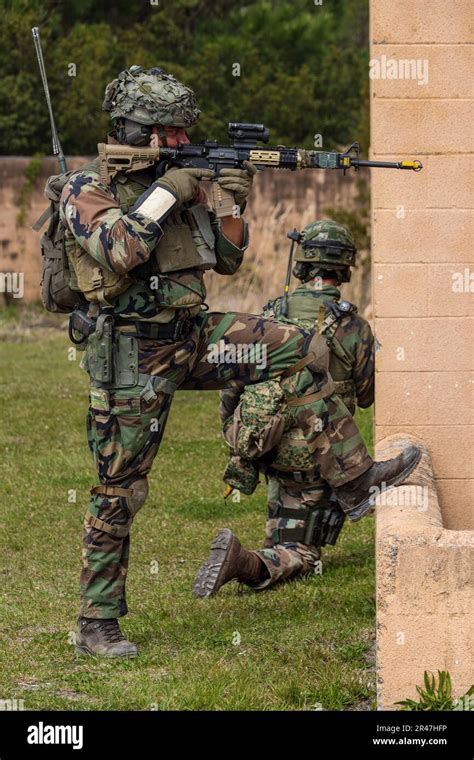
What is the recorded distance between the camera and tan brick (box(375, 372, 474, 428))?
671cm

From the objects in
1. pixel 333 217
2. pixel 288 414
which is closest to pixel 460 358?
pixel 288 414

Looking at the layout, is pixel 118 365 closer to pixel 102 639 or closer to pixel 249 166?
pixel 249 166

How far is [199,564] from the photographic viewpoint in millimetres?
8039

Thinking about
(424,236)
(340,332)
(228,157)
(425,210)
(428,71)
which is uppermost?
(428,71)

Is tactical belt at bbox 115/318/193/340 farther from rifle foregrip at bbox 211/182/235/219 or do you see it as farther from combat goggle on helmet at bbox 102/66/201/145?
combat goggle on helmet at bbox 102/66/201/145

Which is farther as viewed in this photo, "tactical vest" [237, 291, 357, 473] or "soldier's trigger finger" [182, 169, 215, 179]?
"tactical vest" [237, 291, 357, 473]

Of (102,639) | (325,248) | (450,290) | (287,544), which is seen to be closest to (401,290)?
(450,290)

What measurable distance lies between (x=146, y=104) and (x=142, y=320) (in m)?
0.86

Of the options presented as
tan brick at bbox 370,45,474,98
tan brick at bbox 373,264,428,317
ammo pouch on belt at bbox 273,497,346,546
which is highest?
tan brick at bbox 370,45,474,98

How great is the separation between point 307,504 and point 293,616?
97 centimetres

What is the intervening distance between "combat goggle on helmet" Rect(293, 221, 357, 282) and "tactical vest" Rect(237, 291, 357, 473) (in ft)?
0.60

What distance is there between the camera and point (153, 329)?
19.9 ft

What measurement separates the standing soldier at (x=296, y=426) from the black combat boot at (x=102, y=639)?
123cm

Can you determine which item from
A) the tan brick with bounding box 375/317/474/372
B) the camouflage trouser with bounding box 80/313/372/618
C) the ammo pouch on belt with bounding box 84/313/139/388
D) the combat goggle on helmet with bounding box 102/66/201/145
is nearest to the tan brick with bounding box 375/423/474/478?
the tan brick with bounding box 375/317/474/372
